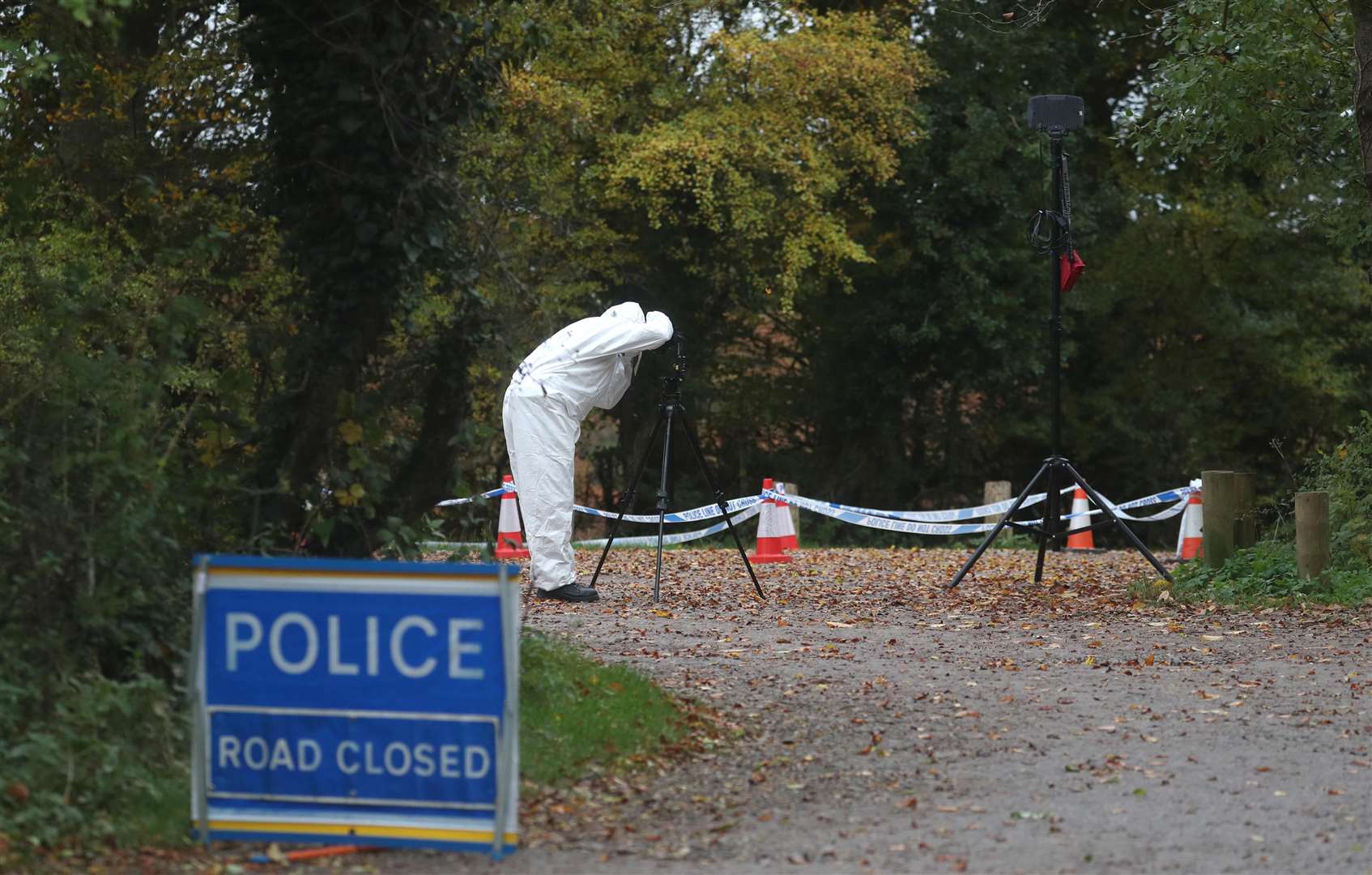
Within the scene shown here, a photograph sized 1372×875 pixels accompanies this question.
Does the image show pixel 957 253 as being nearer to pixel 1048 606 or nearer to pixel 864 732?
pixel 1048 606

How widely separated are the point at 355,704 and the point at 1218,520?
29.2 feet

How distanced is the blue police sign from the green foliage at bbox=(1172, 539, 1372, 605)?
7752 millimetres

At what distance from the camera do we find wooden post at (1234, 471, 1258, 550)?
1264 centimetres

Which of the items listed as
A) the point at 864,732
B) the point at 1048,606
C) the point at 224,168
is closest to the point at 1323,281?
the point at 1048,606

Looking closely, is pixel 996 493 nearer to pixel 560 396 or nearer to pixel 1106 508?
pixel 1106 508

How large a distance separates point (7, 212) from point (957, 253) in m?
22.3

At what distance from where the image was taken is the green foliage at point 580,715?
6523mm

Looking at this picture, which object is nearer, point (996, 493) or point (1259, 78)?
point (1259, 78)

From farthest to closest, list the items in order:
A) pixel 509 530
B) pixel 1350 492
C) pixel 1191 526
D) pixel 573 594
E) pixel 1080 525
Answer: pixel 1080 525
pixel 1191 526
pixel 509 530
pixel 1350 492
pixel 573 594

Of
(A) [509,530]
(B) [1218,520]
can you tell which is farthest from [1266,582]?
(A) [509,530]

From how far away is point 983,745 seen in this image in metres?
7.02

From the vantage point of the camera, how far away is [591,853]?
→ 5379 millimetres

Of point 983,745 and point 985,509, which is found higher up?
point 985,509

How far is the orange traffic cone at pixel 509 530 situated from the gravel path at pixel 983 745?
443cm
